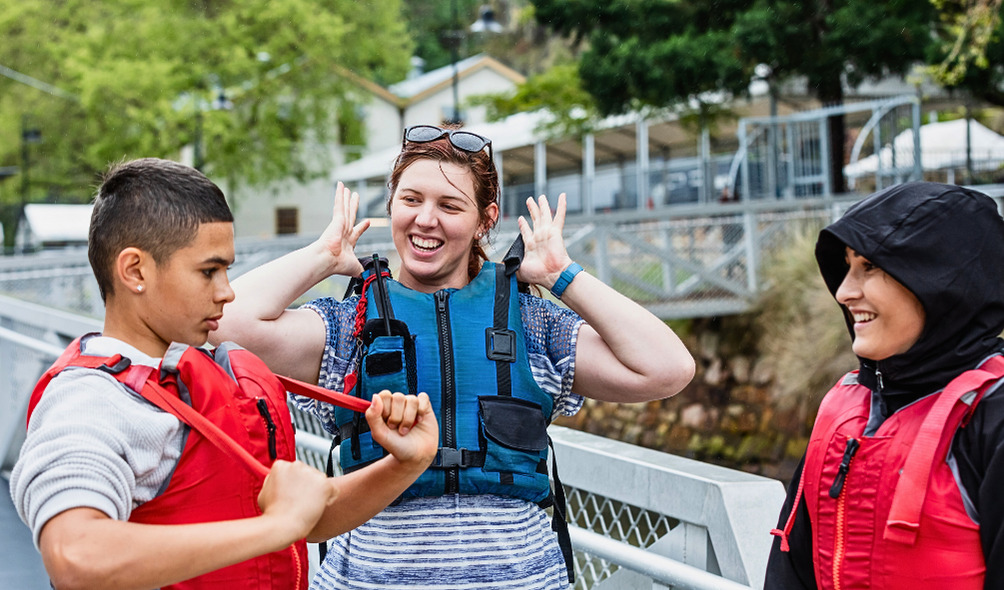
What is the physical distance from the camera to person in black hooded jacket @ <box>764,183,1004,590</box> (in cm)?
176

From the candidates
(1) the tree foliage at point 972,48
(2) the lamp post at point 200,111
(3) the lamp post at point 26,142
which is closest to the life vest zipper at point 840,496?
(1) the tree foliage at point 972,48

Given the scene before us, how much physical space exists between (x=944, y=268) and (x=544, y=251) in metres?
0.86

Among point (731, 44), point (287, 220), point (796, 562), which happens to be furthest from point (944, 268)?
point (287, 220)

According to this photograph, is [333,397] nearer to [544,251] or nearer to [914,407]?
[544,251]

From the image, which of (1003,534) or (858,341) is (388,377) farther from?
(1003,534)

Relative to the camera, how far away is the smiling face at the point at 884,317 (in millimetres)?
1940

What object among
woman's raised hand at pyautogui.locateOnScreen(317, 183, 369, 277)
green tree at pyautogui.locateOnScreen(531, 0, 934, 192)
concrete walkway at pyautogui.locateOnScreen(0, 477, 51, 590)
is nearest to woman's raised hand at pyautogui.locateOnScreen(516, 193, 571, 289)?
woman's raised hand at pyautogui.locateOnScreen(317, 183, 369, 277)

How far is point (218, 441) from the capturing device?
64.2 inches

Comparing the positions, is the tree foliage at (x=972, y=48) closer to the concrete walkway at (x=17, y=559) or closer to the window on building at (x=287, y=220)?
the concrete walkway at (x=17, y=559)

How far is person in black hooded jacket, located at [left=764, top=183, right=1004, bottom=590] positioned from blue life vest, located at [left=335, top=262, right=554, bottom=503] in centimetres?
59

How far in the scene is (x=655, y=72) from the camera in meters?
17.2

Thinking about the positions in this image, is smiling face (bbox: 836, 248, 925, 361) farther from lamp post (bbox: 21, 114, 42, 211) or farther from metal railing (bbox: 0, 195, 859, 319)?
lamp post (bbox: 21, 114, 42, 211)

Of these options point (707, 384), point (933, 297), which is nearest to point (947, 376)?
point (933, 297)

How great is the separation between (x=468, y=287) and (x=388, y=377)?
29cm
